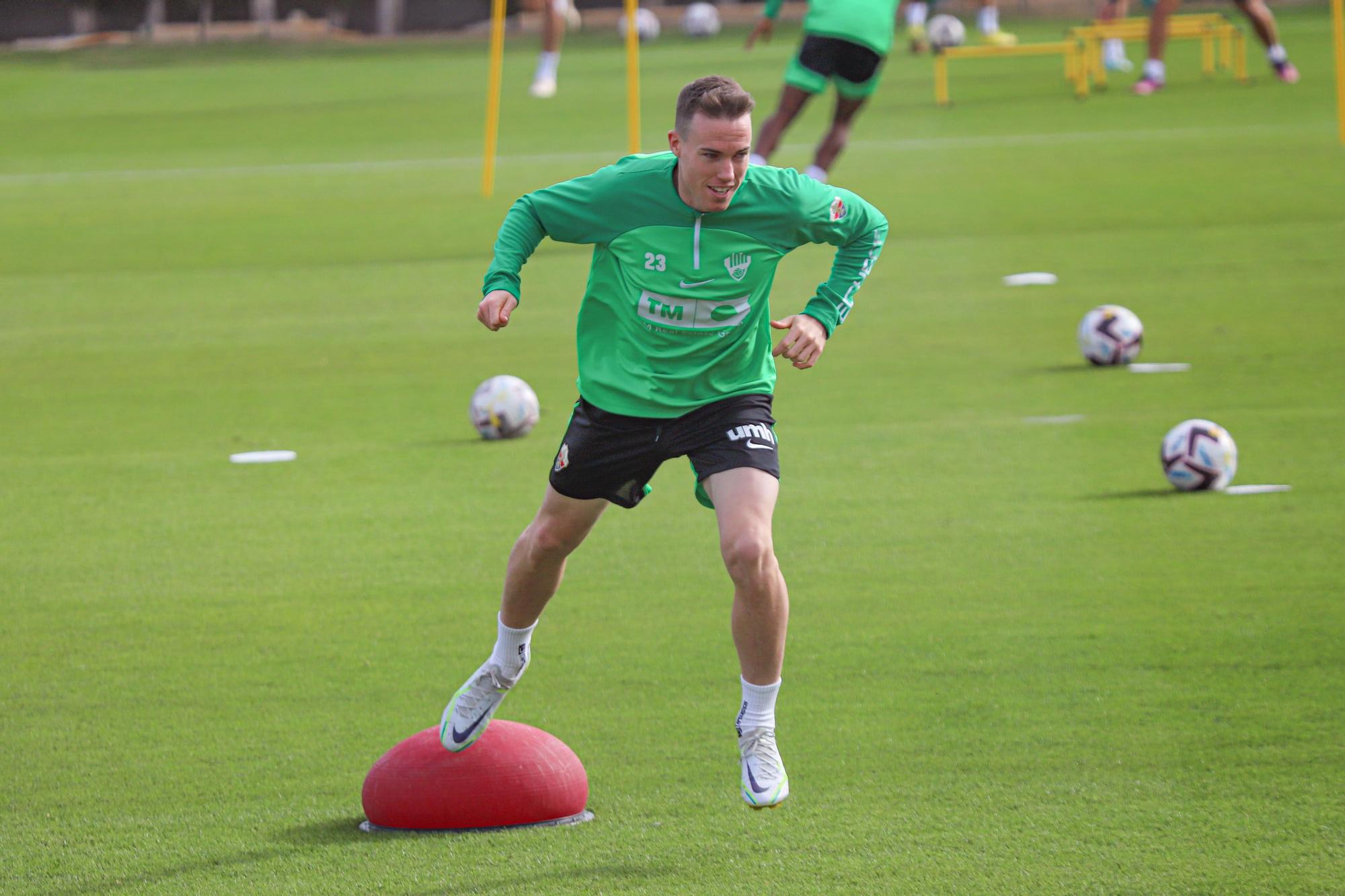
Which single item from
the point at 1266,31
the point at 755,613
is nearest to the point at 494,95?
the point at 1266,31

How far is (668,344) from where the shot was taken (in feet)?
16.5

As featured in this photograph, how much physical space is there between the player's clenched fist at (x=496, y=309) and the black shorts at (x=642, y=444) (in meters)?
0.44

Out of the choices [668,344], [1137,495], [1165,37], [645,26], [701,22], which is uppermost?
[668,344]

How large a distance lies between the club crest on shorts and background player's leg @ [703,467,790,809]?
0.57 meters

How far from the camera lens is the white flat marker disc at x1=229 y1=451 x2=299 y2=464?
30.7 ft

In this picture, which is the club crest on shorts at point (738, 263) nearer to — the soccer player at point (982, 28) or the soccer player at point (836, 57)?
the soccer player at point (836, 57)

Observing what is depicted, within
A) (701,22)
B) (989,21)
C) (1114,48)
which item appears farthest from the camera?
(701,22)

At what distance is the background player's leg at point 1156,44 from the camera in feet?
64.4

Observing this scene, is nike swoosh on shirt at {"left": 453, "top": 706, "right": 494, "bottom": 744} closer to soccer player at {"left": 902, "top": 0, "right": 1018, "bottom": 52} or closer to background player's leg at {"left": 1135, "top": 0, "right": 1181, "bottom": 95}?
background player's leg at {"left": 1135, "top": 0, "right": 1181, "bottom": 95}

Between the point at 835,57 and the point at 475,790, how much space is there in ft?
33.8

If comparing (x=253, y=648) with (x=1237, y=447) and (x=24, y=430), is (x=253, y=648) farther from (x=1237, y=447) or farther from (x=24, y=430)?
(x=1237, y=447)

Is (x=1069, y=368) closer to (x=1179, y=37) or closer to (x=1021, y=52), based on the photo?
(x=1021, y=52)

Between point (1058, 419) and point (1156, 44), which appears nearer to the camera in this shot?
point (1058, 419)

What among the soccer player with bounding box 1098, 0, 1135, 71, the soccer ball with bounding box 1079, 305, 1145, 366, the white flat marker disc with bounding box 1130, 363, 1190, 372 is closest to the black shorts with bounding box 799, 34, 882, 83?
the soccer ball with bounding box 1079, 305, 1145, 366
